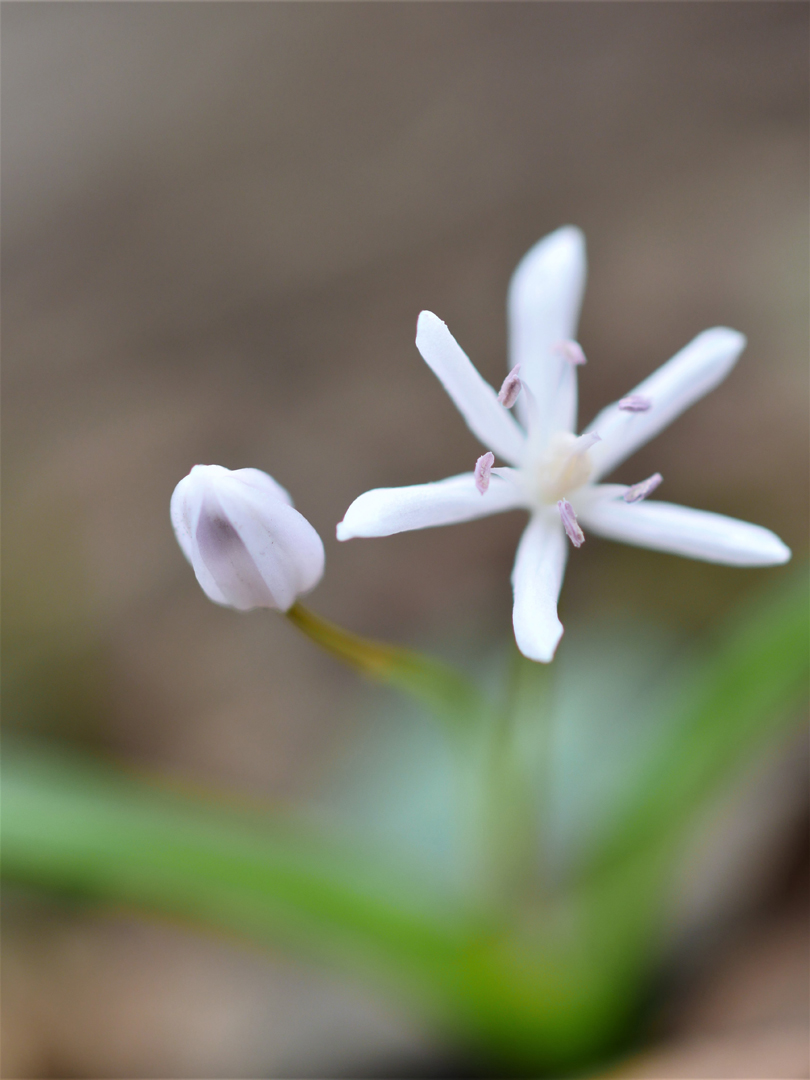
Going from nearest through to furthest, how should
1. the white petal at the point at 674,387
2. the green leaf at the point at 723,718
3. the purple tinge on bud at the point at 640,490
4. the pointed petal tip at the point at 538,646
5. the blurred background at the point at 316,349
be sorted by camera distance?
the pointed petal tip at the point at 538,646 → the purple tinge on bud at the point at 640,490 → the white petal at the point at 674,387 → the green leaf at the point at 723,718 → the blurred background at the point at 316,349

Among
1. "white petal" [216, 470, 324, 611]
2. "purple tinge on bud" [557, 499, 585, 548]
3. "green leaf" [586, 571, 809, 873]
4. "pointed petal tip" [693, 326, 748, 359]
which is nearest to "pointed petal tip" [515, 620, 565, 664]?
"purple tinge on bud" [557, 499, 585, 548]

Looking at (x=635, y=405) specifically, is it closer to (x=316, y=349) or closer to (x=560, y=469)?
(x=560, y=469)

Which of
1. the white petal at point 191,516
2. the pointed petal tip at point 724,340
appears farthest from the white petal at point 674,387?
the white petal at point 191,516

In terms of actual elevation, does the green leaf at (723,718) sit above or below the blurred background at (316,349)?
below

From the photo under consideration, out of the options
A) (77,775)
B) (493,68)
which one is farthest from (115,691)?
(493,68)

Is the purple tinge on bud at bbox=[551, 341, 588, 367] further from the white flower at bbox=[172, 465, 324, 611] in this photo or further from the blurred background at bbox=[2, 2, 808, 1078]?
the blurred background at bbox=[2, 2, 808, 1078]

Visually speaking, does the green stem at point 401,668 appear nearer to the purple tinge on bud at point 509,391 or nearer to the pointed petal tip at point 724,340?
the purple tinge on bud at point 509,391
